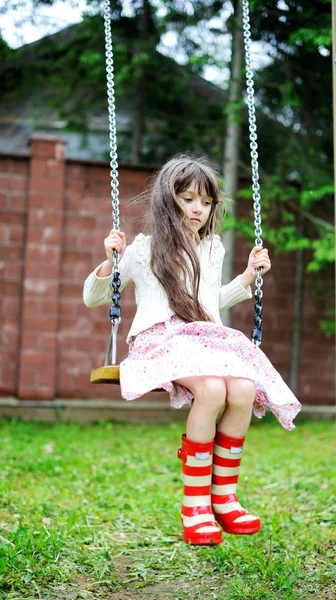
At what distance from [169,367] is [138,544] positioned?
157 cm

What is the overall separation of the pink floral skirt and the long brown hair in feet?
0.31

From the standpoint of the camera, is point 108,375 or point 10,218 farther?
point 10,218

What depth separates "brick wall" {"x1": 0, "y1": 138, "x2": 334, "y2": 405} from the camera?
26.4ft

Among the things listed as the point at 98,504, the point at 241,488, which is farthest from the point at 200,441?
the point at 241,488

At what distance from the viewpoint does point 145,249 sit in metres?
3.26

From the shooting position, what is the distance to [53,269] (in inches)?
318

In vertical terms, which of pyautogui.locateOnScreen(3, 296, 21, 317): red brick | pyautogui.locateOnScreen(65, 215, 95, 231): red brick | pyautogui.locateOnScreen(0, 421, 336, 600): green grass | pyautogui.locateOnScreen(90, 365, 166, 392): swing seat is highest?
pyautogui.locateOnScreen(65, 215, 95, 231): red brick

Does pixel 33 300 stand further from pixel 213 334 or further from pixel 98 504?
pixel 213 334

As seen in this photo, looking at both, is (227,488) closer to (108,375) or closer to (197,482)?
(197,482)

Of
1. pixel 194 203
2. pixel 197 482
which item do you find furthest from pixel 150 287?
pixel 197 482

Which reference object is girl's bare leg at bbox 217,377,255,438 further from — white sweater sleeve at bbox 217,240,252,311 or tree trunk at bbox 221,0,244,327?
tree trunk at bbox 221,0,244,327

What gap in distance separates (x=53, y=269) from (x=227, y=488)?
542 cm

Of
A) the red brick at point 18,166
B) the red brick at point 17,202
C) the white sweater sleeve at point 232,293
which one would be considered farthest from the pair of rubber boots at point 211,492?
the red brick at point 18,166

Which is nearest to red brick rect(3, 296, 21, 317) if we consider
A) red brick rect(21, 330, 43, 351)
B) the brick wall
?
the brick wall
